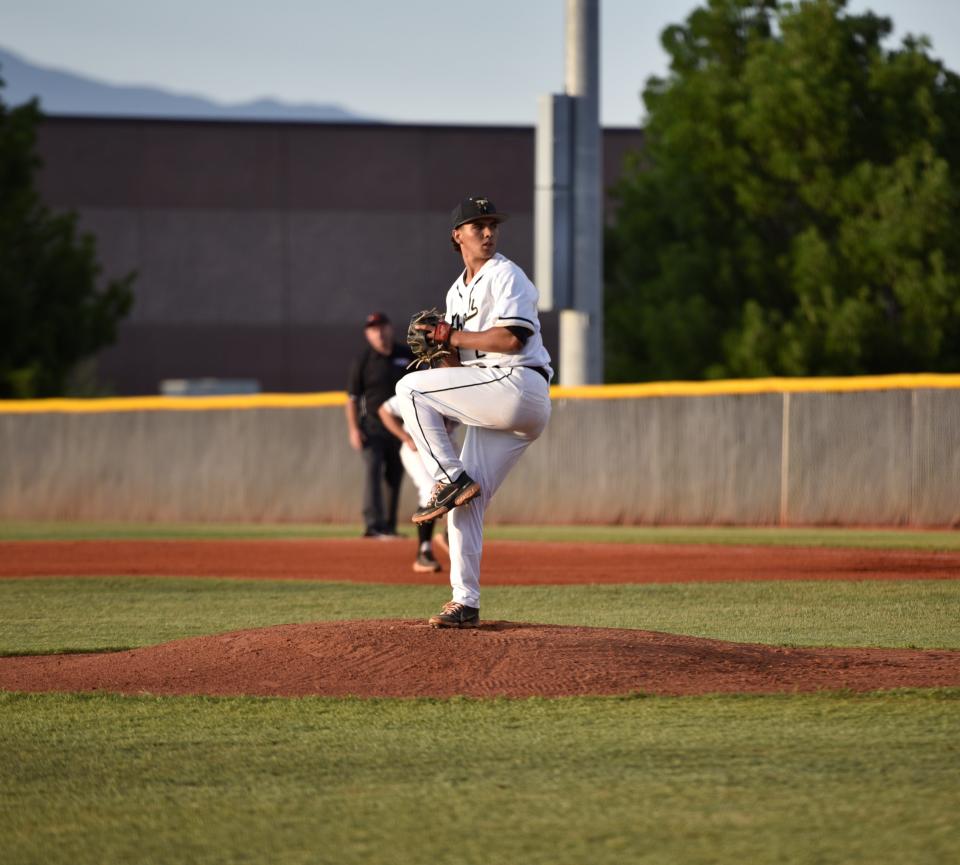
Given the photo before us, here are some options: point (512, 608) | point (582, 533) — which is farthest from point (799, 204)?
point (512, 608)

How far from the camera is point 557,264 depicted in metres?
19.3

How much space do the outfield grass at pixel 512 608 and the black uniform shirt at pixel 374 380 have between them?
301cm

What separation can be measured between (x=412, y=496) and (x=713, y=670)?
446 inches

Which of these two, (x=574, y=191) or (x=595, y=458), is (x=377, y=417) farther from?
(x=574, y=191)

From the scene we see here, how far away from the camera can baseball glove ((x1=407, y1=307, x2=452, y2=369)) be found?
6431 mm

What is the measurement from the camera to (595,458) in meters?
16.4

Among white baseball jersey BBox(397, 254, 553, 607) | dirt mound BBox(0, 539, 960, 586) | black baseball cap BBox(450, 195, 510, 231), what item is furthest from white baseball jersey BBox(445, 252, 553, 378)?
dirt mound BBox(0, 539, 960, 586)

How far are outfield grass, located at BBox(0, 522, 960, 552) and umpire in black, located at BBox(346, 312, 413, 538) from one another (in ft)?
2.71

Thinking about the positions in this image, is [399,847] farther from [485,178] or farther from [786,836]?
[485,178]

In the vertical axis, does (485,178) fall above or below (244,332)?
above

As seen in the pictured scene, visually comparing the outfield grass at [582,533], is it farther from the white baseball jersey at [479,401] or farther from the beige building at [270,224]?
the beige building at [270,224]

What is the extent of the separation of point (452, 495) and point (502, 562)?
19.4 ft

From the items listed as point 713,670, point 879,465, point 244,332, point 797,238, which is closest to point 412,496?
point 879,465

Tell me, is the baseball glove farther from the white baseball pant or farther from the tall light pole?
the tall light pole
